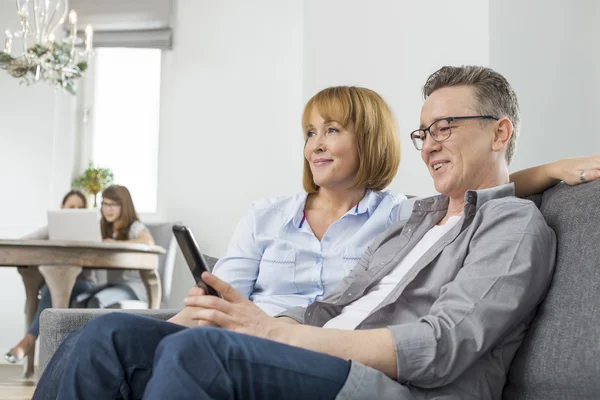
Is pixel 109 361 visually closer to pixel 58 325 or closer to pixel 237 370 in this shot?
pixel 237 370

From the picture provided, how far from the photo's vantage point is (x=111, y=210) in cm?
451

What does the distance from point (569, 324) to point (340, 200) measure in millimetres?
836

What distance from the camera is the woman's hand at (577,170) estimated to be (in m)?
1.37

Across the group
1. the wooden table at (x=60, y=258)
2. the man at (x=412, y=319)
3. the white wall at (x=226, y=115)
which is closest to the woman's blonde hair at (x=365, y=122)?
the man at (x=412, y=319)

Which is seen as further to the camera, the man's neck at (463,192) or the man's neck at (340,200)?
the man's neck at (340,200)

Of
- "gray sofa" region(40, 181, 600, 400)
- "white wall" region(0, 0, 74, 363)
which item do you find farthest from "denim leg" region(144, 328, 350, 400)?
"white wall" region(0, 0, 74, 363)

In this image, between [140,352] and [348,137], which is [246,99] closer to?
[348,137]

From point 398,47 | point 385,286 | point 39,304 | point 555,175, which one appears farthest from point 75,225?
point 555,175

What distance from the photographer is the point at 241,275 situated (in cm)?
186

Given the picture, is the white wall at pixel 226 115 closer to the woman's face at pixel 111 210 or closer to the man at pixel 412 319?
the woman's face at pixel 111 210

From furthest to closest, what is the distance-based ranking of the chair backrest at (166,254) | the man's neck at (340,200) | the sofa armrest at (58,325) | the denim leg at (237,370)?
the chair backrest at (166,254), the man's neck at (340,200), the sofa armrest at (58,325), the denim leg at (237,370)

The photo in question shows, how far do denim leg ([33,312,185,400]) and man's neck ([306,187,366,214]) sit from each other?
718mm

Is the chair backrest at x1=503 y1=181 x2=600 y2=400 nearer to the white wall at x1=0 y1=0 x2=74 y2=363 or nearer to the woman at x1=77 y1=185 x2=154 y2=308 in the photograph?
the woman at x1=77 y1=185 x2=154 y2=308

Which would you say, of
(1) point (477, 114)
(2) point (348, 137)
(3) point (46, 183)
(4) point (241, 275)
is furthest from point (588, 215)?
(3) point (46, 183)
